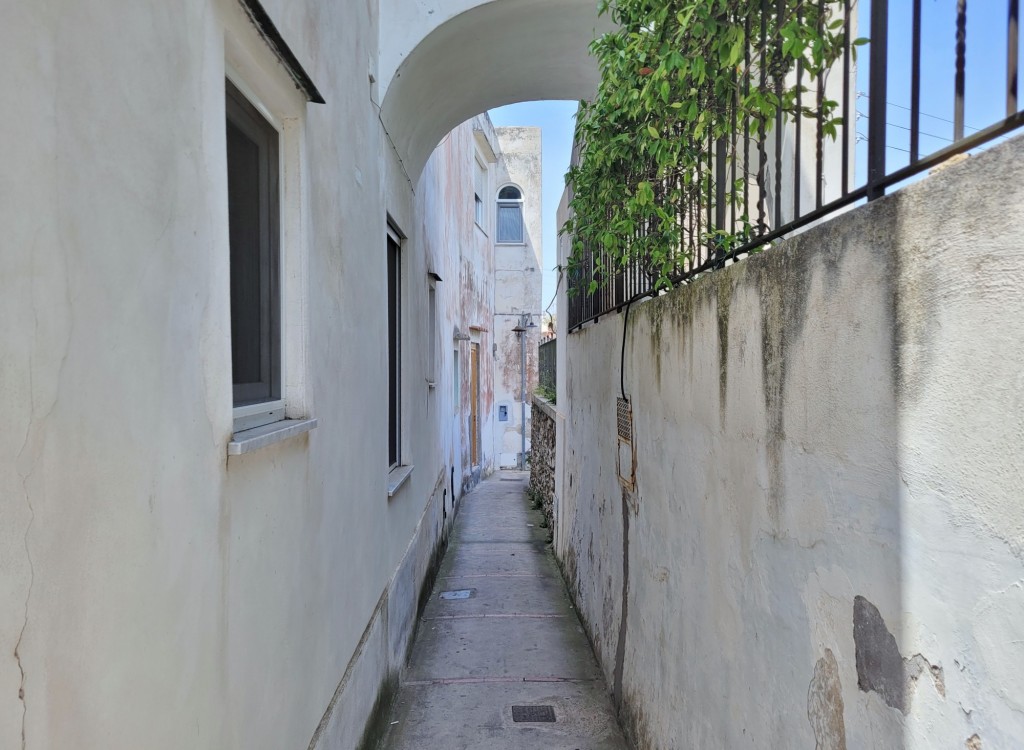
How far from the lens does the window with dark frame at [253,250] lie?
6.80 feet

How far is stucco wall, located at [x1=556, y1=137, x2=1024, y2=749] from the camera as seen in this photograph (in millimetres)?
1036

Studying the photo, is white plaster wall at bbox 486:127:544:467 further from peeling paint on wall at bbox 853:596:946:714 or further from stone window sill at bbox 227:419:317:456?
peeling paint on wall at bbox 853:596:946:714

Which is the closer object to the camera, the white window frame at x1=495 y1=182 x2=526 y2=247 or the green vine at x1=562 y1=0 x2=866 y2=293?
the green vine at x1=562 y1=0 x2=866 y2=293

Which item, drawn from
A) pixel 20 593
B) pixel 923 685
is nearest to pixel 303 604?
pixel 20 593

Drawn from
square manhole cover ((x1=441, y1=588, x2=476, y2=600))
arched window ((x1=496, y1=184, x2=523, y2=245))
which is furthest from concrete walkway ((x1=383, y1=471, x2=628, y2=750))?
arched window ((x1=496, y1=184, x2=523, y2=245))

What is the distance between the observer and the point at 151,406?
136cm

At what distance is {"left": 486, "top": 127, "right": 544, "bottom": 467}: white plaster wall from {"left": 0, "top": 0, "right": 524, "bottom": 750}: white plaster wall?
16006mm

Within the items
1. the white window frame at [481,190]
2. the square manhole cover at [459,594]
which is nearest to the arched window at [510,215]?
the white window frame at [481,190]

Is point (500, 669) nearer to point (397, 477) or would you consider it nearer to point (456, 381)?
point (397, 477)

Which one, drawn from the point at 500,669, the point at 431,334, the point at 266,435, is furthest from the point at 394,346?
the point at 266,435

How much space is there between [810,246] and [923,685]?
A: 998 mm

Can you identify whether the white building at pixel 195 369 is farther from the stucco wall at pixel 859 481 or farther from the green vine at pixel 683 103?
the stucco wall at pixel 859 481

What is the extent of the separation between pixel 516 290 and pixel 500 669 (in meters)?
15.1

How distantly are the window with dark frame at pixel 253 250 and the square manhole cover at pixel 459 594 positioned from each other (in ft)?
15.2
